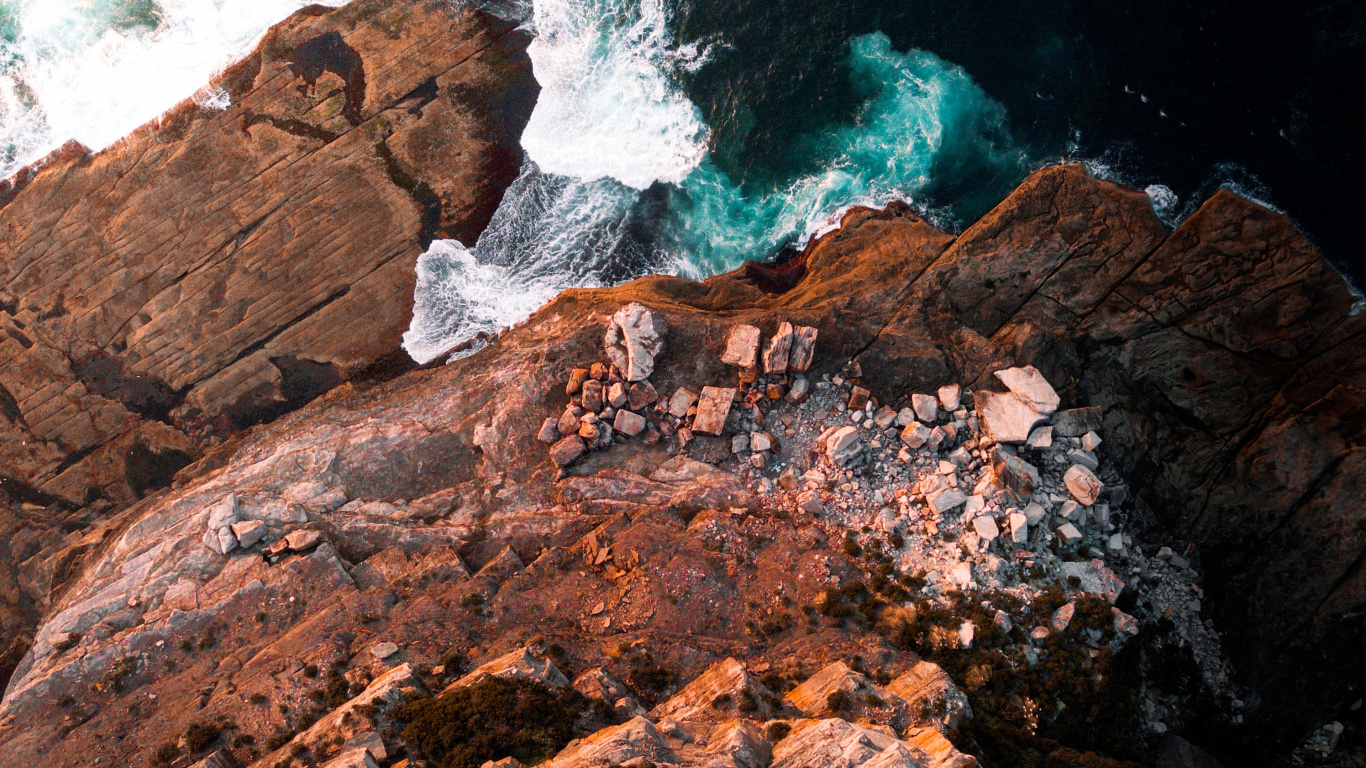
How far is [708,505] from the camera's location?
2586 cm

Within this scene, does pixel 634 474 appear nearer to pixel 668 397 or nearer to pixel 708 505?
pixel 708 505

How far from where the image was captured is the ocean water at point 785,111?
29281 mm

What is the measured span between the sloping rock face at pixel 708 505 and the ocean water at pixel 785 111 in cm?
461

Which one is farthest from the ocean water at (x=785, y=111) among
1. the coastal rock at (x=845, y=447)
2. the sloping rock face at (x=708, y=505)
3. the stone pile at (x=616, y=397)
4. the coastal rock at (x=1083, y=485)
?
the coastal rock at (x=1083, y=485)

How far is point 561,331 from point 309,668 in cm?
1543

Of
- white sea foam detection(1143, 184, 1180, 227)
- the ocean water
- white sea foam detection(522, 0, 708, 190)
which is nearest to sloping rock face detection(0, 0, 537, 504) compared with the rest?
the ocean water

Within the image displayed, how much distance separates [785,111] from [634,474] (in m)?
19.1

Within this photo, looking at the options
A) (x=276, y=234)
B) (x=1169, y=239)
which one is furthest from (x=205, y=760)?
(x=1169, y=239)

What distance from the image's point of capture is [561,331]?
29.5 meters

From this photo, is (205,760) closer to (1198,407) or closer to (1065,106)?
(1198,407)

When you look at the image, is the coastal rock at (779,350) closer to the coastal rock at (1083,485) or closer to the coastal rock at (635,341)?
the coastal rock at (635,341)

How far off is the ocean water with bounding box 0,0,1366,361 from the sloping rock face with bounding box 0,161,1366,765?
461 centimetres

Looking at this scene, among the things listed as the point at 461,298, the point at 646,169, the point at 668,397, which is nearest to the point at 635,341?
the point at 668,397

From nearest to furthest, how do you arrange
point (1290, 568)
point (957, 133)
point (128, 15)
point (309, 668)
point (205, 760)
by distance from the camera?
point (205, 760), point (309, 668), point (1290, 568), point (957, 133), point (128, 15)
